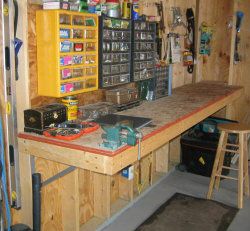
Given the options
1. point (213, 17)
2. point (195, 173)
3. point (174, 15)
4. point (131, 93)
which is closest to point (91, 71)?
point (131, 93)

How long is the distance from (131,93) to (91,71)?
50 centimetres

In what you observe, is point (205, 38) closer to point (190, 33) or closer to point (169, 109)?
point (190, 33)

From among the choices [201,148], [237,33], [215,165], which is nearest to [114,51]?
Answer: [215,165]

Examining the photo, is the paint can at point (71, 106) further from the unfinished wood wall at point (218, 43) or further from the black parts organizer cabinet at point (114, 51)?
the unfinished wood wall at point (218, 43)

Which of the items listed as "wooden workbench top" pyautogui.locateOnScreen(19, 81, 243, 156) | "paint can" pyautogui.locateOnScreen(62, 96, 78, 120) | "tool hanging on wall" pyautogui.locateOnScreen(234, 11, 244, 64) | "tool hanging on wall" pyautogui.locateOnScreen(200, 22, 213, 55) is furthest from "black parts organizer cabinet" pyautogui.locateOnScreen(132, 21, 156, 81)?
"tool hanging on wall" pyautogui.locateOnScreen(234, 11, 244, 64)

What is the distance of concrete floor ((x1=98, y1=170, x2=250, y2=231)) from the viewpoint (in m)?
2.62

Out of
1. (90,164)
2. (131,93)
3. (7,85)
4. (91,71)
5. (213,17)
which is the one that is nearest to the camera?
(90,164)

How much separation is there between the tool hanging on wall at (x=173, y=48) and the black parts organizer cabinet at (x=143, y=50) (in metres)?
0.70

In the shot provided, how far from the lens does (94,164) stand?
159 centimetres

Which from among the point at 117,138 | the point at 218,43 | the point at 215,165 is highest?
the point at 218,43

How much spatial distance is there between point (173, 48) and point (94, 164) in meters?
2.17

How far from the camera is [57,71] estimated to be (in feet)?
6.08

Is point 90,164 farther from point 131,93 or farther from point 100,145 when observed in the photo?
point 131,93

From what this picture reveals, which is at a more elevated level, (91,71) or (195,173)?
(91,71)
